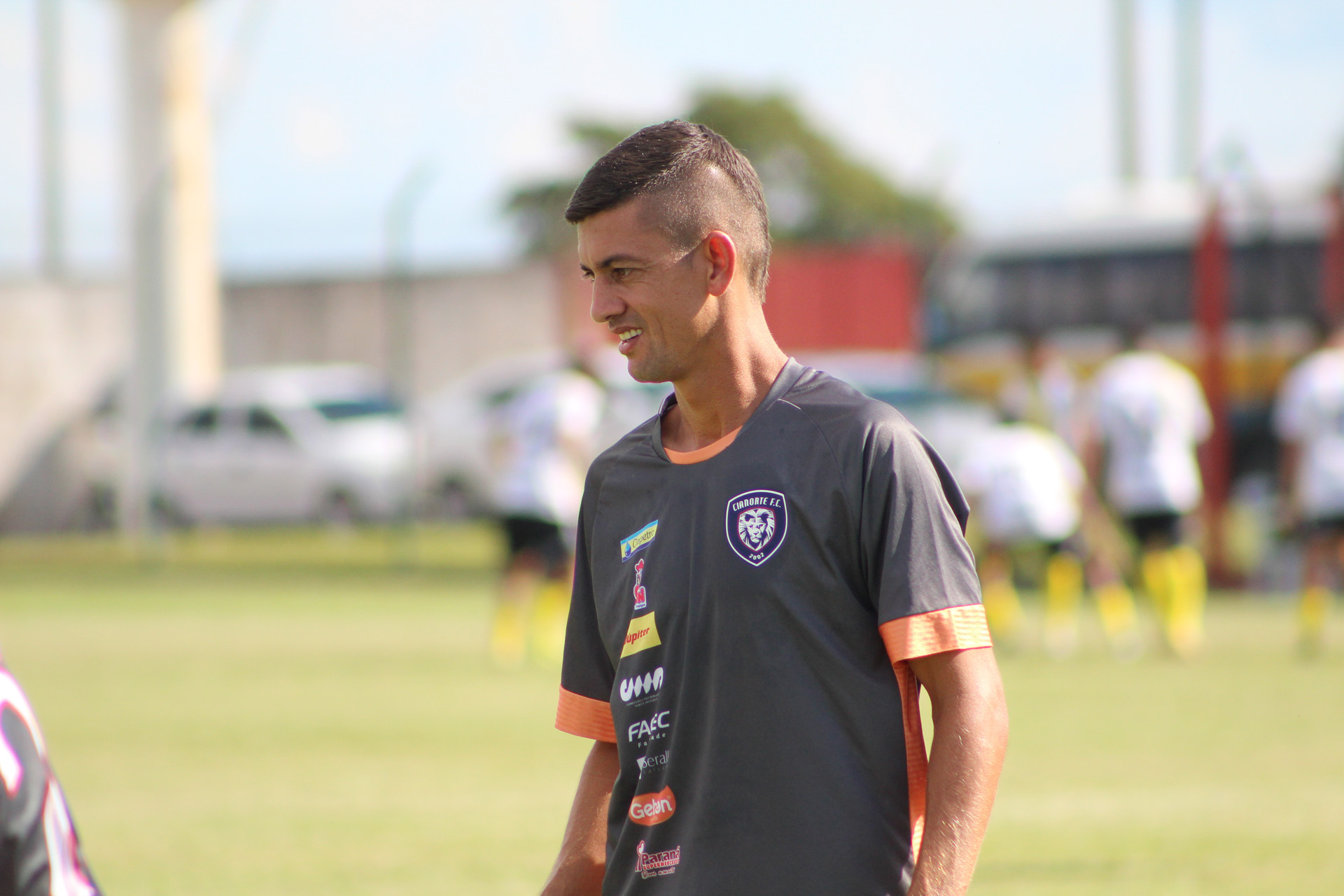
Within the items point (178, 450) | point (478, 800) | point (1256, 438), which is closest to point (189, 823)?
point (478, 800)

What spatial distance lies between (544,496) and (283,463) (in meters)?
16.0

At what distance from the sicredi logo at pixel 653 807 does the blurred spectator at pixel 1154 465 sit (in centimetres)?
1003

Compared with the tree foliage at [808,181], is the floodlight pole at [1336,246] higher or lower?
lower

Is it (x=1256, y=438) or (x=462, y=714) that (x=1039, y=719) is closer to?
(x=462, y=714)

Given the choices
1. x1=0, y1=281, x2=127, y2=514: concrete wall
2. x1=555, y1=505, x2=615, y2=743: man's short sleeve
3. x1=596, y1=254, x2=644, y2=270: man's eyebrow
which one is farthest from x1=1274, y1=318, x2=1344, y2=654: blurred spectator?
x1=0, y1=281, x2=127, y2=514: concrete wall

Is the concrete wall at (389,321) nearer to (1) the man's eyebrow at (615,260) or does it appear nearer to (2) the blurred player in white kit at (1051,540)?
(2) the blurred player in white kit at (1051,540)

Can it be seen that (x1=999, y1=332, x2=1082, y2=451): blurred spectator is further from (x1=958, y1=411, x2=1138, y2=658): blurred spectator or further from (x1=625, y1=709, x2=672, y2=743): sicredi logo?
(x1=625, y1=709, x2=672, y2=743): sicredi logo

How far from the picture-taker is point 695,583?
255 cm

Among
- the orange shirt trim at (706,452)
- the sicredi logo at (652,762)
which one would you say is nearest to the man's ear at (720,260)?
the orange shirt trim at (706,452)

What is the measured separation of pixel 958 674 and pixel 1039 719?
7.14m

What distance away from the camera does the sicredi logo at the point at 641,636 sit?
8.63 ft

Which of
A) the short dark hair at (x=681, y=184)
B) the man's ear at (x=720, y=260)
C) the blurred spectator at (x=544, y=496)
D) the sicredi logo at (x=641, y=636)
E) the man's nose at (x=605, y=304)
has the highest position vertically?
the short dark hair at (x=681, y=184)

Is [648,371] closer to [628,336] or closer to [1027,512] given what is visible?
[628,336]

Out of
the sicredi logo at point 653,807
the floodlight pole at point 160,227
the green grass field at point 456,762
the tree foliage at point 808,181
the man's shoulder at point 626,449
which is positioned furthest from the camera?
the tree foliage at point 808,181
